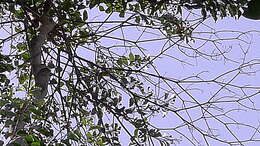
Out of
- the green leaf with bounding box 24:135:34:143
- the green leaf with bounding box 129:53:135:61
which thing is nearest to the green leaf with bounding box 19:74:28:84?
the green leaf with bounding box 129:53:135:61

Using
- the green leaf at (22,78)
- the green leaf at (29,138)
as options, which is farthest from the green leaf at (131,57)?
the green leaf at (29,138)

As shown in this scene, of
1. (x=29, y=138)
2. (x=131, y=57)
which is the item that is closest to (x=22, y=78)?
(x=131, y=57)

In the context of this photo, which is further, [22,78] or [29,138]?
[22,78]

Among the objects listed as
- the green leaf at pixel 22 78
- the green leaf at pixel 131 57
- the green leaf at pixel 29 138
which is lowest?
the green leaf at pixel 29 138

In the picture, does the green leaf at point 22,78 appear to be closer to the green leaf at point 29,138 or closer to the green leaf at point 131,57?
the green leaf at point 131,57

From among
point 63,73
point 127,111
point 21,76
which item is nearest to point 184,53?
point 127,111

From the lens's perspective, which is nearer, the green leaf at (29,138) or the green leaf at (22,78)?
the green leaf at (29,138)

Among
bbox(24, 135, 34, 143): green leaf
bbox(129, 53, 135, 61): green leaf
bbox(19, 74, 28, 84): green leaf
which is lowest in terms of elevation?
bbox(24, 135, 34, 143): green leaf

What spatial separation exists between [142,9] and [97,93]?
0.38 metres

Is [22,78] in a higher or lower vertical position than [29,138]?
higher

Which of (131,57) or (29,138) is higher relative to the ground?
(131,57)

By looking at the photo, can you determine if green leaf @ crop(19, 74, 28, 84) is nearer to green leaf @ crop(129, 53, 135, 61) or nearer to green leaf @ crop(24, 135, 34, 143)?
green leaf @ crop(129, 53, 135, 61)

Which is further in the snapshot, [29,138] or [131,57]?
[131,57]

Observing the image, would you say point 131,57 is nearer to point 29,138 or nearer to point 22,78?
point 22,78
